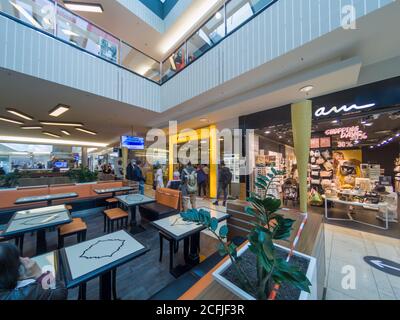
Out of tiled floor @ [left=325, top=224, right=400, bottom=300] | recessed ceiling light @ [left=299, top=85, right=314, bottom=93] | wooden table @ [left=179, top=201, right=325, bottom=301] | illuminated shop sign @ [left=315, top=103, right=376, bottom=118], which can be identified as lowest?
tiled floor @ [left=325, top=224, right=400, bottom=300]

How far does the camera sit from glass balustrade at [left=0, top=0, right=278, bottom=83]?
10.8ft

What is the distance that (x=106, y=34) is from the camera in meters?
4.52

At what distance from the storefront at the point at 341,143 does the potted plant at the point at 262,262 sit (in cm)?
223

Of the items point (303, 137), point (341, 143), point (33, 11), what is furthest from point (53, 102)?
point (341, 143)

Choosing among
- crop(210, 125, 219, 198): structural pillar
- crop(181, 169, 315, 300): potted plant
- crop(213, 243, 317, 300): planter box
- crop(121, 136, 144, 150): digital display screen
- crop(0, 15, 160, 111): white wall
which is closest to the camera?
crop(181, 169, 315, 300): potted plant

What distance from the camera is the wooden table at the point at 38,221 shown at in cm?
195

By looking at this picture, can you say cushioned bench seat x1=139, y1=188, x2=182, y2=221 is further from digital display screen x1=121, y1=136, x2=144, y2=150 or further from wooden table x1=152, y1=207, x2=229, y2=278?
digital display screen x1=121, y1=136, x2=144, y2=150

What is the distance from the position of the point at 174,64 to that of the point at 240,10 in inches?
102

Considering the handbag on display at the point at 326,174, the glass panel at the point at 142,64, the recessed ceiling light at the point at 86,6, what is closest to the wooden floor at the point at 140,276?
the glass panel at the point at 142,64

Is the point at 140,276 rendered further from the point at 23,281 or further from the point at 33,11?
the point at 33,11

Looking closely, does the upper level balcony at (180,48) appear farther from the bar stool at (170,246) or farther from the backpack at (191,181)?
the bar stool at (170,246)

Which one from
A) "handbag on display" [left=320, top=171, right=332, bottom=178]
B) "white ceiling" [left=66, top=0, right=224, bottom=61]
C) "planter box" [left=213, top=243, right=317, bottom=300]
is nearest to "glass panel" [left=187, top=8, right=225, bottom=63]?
"white ceiling" [left=66, top=0, right=224, bottom=61]

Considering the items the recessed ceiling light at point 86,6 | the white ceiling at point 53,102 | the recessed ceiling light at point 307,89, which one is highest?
the recessed ceiling light at point 86,6

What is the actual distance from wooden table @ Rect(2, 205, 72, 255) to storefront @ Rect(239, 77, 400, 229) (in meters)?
3.64
